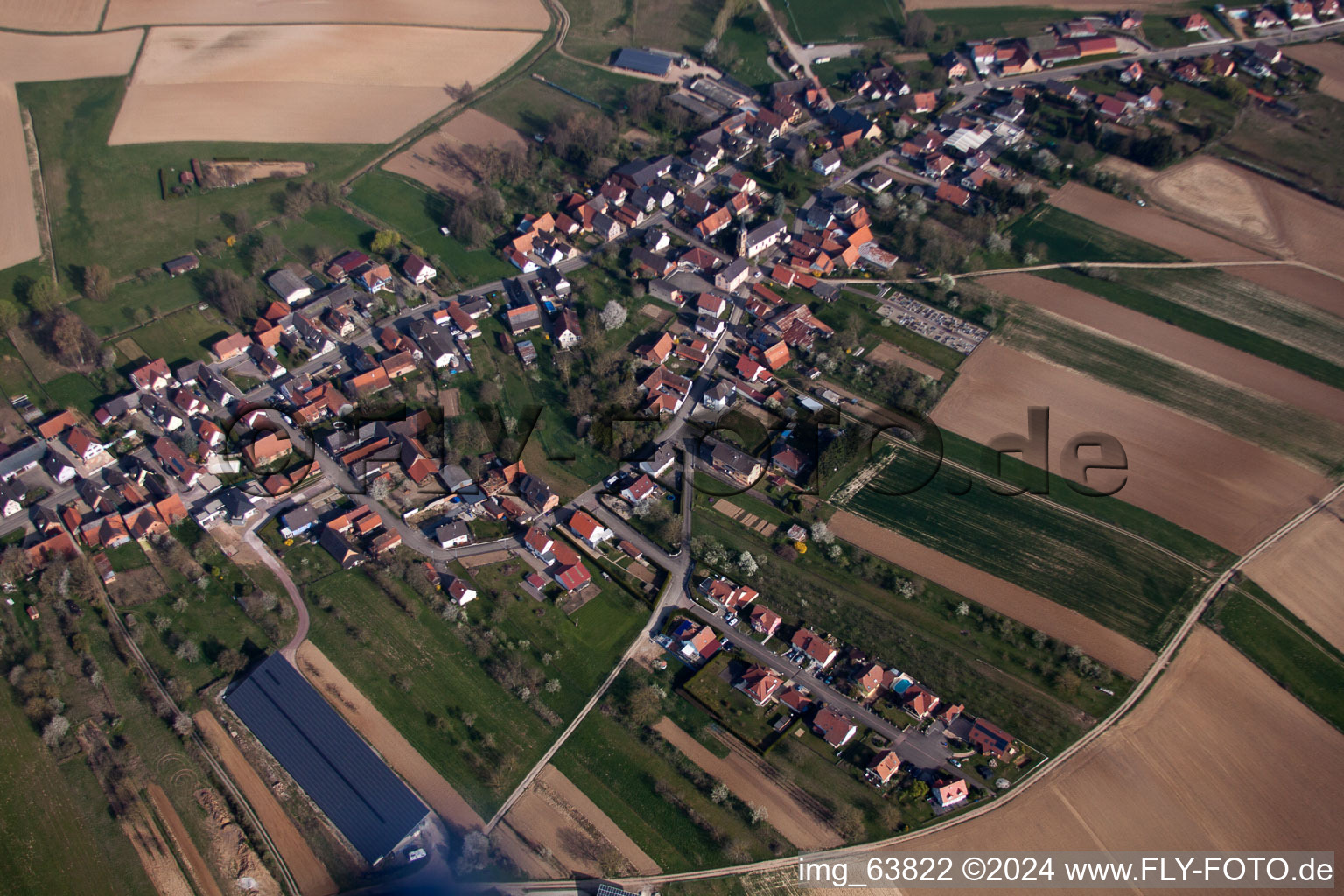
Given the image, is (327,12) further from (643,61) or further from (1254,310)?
(1254,310)

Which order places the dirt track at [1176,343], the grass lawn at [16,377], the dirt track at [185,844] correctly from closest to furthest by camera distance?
1. the dirt track at [185,844]
2. the grass lawn at [16,377]
3. the dirt track at [1176,343]

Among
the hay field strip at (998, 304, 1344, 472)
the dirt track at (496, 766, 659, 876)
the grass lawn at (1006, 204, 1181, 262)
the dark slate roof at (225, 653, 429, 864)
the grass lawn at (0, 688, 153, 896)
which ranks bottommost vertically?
the grass lawn at (0, 688, 153, 896)

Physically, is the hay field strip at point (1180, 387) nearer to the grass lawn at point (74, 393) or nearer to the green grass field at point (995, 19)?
the green grass field at point (995, 19)

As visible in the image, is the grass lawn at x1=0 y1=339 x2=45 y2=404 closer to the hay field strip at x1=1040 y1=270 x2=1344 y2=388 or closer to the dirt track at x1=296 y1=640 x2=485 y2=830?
the dirt track at x1=296 y1=640 x2=485 y2=830

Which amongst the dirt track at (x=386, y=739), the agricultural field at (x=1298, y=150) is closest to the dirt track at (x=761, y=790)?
the dirt track at (x=386, y=739)

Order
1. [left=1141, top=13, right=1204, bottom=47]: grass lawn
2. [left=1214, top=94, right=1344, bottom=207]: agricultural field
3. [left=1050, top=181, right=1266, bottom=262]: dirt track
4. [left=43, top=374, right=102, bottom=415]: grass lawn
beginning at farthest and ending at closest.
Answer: [left=1141, top=13, right=1204, bottom=47]: grass lawn, [left=1214, top=94, right=1344, bottom=207]: agricultural field, [left=1050, top=181, right=1266, bottom=262]: dirt track, [left=43, top=374, right=102, bottom=415]: grass lawn

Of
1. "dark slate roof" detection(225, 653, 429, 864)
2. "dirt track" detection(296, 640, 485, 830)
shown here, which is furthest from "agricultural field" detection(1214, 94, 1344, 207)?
"dark slate roof" detection(225, 653, 429, 864)

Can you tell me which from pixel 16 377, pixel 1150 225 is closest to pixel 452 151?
pixel 16 377
